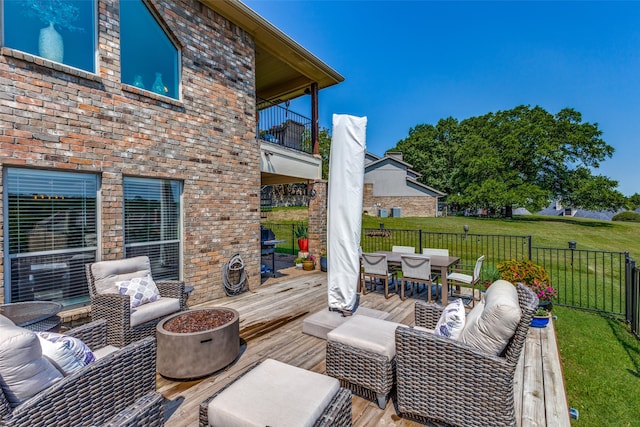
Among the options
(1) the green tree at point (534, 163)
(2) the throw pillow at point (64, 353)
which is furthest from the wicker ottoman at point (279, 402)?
(1) the green tree at point (534, 163)

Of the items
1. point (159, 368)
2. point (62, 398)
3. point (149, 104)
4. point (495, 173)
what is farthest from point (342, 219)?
point (495, 173)

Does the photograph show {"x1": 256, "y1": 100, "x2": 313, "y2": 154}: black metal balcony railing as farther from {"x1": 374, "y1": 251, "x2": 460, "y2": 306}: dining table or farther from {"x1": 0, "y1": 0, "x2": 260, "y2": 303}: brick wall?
{"x1": 374, "y1": 251, "x2": 460, "y2": 306}: dining table

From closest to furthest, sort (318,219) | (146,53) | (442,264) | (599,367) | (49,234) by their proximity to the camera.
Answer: (599,367)
(49,234)
(146,53)
(442,264)
(318,219)

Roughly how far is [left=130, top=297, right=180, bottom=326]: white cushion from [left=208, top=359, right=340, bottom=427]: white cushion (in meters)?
2.06

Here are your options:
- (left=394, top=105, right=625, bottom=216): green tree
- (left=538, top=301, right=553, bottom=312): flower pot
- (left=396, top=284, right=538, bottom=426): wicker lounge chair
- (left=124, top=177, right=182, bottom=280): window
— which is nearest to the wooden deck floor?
(left=396, top=284, right=538, bottom=426): wicker lounge chair

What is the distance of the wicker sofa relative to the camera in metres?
1.51

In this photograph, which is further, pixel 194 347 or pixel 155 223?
pixel 155 223

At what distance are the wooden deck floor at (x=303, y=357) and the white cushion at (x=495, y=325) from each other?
32.8 inches

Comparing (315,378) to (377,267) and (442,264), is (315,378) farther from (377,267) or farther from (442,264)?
(442,264)

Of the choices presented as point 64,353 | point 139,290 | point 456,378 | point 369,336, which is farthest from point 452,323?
point 139,290

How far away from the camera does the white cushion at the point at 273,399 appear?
63.3 inches

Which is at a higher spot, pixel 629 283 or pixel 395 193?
pixel 395 193

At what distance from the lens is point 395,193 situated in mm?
26578

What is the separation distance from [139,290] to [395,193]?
25.0 m
